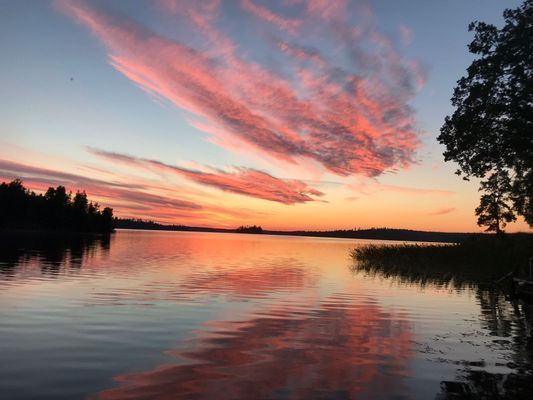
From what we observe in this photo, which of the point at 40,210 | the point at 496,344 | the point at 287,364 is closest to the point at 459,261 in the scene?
the point at 496,344

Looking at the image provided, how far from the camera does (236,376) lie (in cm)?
1068

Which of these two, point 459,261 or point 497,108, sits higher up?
point 497,108

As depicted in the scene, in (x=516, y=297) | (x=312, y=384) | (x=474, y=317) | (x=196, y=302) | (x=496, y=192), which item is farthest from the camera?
(x=496, y=192)

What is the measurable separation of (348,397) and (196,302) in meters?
14.6

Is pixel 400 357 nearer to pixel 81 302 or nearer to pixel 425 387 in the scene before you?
pixel 425 387

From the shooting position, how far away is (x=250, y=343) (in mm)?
14406

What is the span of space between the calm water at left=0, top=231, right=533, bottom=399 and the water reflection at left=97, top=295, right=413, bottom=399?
0.04m

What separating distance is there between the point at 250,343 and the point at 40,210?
186712mm

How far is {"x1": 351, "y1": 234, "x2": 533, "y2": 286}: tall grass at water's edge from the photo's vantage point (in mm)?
40500

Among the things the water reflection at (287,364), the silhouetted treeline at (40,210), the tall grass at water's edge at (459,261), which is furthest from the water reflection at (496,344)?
the silhouetted treeline at (40,210)

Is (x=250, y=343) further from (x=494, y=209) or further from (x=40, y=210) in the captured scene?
(x=40, y=210)

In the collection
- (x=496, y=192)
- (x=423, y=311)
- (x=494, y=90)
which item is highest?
(x=494, y=90)

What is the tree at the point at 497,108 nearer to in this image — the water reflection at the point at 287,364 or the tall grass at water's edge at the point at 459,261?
the tall grass at water's edge at the point at 459,261

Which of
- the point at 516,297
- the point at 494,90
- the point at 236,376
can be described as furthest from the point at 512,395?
the point at 494,90
